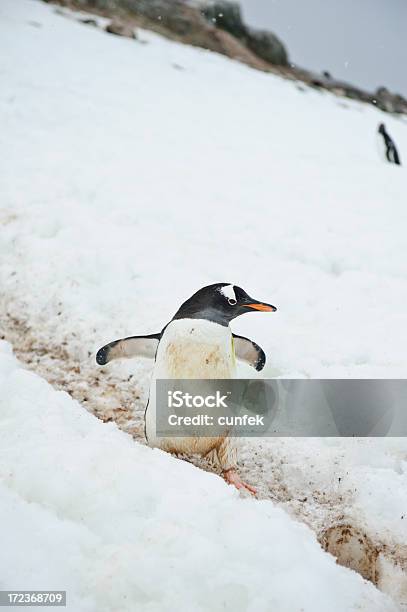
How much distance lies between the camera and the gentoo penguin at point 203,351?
2.12 metres

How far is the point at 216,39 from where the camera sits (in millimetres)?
23516

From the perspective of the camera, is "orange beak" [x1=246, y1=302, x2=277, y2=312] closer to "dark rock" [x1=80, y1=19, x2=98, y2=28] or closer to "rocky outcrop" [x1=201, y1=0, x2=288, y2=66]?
"dark rock" [x1=80, y1=19, x2=98, y2=28]

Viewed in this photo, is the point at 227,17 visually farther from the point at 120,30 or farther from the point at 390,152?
the point at 390,152

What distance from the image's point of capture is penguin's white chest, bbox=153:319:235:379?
6.93 feet

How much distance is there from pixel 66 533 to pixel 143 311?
1.88 m

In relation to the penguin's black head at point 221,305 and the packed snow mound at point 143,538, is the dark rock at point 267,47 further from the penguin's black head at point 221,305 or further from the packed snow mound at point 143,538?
the packed snow mound at point 143,538

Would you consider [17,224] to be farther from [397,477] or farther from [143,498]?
[397,477]

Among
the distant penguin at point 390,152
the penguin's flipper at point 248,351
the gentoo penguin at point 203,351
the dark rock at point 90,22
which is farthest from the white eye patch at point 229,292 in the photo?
the dark rock at point 90,22

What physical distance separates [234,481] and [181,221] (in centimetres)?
359

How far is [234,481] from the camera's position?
6.73 feet

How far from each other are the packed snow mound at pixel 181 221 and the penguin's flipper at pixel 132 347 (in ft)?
2.24

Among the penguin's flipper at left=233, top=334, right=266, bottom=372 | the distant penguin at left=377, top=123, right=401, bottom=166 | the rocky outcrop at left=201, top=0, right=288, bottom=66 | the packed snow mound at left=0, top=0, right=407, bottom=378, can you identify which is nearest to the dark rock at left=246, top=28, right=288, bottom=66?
the rocky outcrop at left=201, top=0, right=288, bottom=66

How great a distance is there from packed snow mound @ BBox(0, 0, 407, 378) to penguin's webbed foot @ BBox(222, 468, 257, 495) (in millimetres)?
992

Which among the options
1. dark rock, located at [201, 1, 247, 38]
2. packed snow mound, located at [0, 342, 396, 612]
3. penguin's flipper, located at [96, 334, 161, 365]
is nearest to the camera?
packed snow mound, located at [0, 342, 396, 612]
